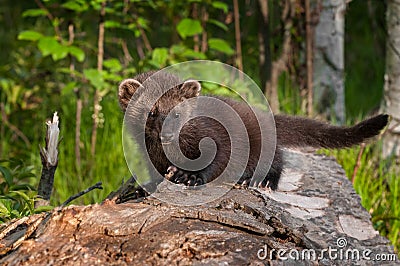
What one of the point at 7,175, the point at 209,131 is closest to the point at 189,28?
the point at 209,131

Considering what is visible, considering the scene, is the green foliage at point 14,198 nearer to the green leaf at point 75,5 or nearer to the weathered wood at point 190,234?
the weathered wood at point 190,234

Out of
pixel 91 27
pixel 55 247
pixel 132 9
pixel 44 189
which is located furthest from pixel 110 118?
pixel 91 27

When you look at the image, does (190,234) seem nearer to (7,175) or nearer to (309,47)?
(7,175)

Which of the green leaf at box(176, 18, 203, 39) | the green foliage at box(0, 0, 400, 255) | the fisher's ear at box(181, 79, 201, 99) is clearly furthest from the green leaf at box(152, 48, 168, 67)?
the fisher's ear at box(181, 79, 201, 99)

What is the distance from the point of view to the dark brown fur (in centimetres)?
342

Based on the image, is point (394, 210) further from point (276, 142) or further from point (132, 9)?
point (132, 9)

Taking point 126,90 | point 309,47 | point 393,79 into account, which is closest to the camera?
point 126,90

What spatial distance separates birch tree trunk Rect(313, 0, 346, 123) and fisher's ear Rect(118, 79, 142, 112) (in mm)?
2570

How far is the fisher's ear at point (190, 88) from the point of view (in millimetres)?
3562

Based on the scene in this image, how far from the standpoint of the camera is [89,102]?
612 cm

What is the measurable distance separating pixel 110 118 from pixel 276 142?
2398 millimetres

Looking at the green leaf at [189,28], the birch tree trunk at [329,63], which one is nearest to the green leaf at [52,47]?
the green leaf at [189,28]

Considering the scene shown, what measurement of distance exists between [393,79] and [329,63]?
80 cm

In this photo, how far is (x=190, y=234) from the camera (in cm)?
223
